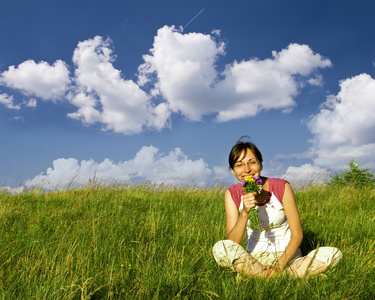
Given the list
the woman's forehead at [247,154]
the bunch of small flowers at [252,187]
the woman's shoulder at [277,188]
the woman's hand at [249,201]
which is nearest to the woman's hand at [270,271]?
the bunch of small flowers at [252,187]

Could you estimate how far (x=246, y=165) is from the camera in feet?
10.4

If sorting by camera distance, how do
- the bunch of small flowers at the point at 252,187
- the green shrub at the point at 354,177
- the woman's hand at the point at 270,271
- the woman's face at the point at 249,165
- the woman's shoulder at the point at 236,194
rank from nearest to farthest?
the woman's hand at the point at 270,271, the bunch of small flowers at the point at 252,187, the woman's face at the point at 249,165, the woman's shoulder at the point at 236,194, the green shrub at the point at 354,177

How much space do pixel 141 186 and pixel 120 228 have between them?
14.7ft

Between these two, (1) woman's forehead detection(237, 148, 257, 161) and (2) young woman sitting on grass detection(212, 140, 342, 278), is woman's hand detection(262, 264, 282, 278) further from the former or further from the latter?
(1) woman's forehead detection(237, 148, 257, 161)

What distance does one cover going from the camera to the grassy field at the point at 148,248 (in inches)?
97.8

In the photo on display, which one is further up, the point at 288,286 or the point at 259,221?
the point at 259,221

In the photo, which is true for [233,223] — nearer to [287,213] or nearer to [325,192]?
[287,213]

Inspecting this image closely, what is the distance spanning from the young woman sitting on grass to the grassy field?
0.52ft

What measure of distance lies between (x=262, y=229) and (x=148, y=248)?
136 cm

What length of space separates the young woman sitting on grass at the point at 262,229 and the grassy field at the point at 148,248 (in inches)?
6.3

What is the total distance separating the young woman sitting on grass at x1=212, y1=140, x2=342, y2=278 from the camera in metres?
2.92

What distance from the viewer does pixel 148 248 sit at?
371cm

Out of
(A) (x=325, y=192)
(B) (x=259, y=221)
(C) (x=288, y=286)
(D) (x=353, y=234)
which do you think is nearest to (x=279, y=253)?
(B) (x=259, y=221)

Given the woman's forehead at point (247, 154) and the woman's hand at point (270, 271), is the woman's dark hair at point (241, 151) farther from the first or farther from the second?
the woman's hand at point (270, 271)
